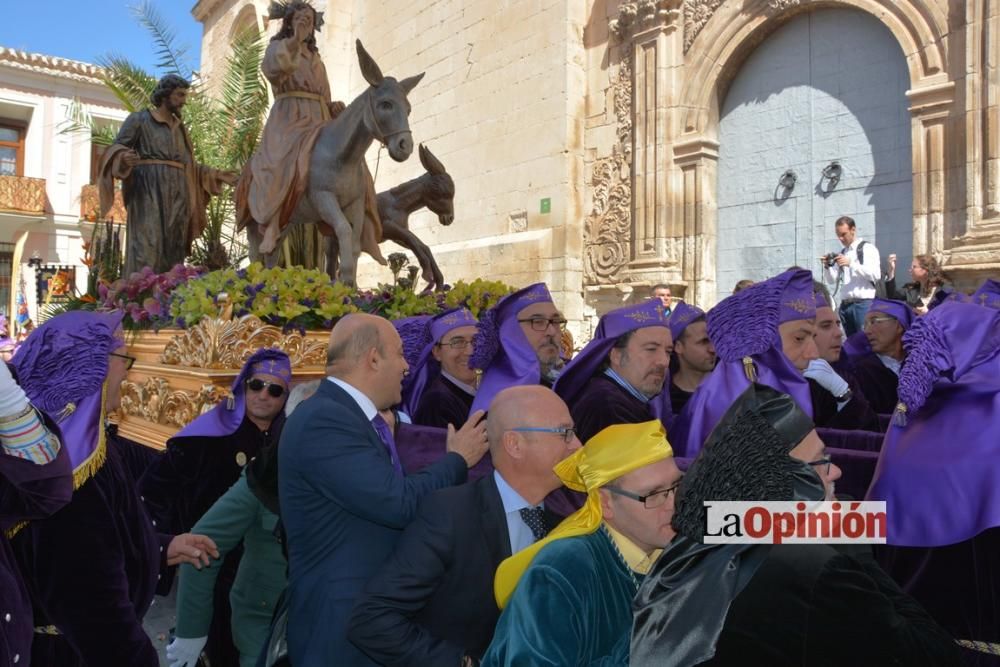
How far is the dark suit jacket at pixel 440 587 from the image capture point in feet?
6.91

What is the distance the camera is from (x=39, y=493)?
2186 mm

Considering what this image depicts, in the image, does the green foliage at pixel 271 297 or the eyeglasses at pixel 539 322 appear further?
the green foliage at pixel 271 297

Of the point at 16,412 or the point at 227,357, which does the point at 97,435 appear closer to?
the point at 16,412

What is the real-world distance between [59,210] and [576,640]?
1264 inches

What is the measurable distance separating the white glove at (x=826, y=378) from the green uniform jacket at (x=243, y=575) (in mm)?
3012

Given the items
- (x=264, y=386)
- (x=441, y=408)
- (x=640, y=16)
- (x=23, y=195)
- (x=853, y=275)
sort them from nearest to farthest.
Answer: (x=264, y=386) < (x=441, y=408) < (x=853, y=275) < (x=640, y=16) < (x=23, y=195)

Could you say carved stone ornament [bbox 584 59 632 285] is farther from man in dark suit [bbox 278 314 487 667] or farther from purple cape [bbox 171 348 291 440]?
man in dark suit [bbox 278 314 487 667]

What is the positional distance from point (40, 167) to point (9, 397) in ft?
104

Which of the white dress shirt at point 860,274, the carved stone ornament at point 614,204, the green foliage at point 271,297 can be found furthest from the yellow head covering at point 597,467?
the carved stone ornament at point 614,204

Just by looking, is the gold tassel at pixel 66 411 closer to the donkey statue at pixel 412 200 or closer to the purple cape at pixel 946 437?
the purple cape at pixel 946 437

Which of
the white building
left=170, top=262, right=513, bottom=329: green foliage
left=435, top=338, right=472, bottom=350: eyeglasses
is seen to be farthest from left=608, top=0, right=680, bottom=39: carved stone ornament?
the white building

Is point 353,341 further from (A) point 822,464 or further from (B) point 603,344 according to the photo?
(B) point 603,344

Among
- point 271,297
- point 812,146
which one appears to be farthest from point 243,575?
point 812,146

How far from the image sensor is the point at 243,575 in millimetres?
3492
